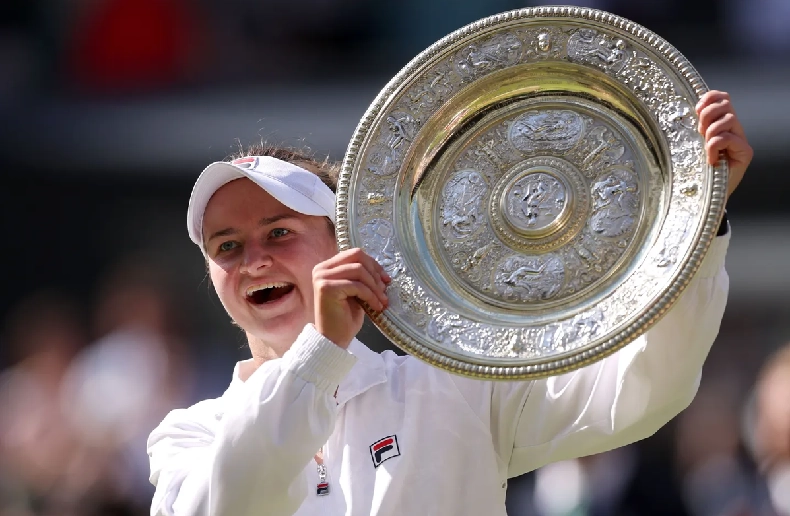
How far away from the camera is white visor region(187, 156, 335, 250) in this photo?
9.85 ft

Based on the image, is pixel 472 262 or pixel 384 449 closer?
pixel 472 262

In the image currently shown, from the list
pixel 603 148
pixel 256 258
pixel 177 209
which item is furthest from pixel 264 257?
pixel 177 209

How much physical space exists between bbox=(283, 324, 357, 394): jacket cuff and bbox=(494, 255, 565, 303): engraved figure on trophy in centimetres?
33

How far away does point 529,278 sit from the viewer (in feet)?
8.45

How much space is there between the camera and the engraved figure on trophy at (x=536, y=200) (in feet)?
8.56

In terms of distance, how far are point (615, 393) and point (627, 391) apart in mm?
41

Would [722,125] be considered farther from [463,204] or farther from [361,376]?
[361,376]

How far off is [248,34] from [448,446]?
17.9ft

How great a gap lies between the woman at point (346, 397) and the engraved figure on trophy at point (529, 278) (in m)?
0.20

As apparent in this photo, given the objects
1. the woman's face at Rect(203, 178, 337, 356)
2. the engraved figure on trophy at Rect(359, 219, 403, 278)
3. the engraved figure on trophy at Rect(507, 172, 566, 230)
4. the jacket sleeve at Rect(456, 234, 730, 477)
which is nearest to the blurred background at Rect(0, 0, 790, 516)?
the jacket sleeve at Rect(456, 234, 730, 477)


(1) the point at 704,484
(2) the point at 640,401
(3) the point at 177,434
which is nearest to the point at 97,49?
(1) the point at 704,484

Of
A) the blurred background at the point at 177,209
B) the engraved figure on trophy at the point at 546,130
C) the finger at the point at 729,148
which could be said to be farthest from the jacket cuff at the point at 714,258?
the blurred background at the point at 177,209

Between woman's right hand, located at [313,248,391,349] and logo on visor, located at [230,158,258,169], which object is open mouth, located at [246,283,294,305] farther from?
woman's right hand, located at [313,248,391,349]

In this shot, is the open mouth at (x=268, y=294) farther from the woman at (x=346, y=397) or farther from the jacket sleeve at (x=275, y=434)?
the jacket sleeve at (x=275, y=434)
